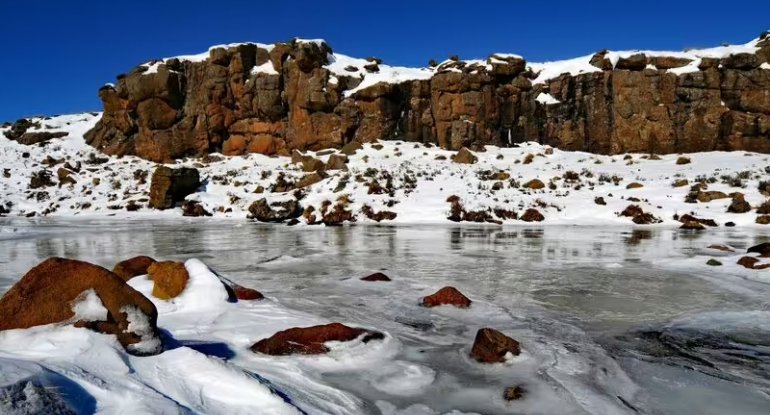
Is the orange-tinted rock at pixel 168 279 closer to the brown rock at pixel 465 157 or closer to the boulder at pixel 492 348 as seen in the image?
the boulder at pixel 492 348

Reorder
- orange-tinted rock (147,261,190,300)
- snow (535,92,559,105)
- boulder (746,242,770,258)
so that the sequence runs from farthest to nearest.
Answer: snow (535,92,559,105)
boulder (746,242,770,258)
orange-tinted rock (147,261,190,300)

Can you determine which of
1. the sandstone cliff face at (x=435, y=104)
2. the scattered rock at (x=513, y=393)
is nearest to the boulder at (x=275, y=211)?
the sandstone cliff face at (x=435, y=104)

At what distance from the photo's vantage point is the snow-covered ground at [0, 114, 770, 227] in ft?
64.0

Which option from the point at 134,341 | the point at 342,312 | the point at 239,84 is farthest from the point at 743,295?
the point at 239,84

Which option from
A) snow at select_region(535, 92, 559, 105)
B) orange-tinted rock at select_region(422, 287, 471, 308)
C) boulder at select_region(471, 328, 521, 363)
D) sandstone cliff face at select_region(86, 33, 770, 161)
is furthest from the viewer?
snow at select_region(535, 92, 559, 105)

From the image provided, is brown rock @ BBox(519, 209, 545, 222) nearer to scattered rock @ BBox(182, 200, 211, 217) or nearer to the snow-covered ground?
the snow-covered ground

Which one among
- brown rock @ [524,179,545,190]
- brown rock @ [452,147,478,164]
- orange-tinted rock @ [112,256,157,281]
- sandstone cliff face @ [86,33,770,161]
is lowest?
orange-tinted rock @ [112,256,157,281]

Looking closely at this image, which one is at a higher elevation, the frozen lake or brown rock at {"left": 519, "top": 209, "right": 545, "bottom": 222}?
brown rock at {"left": 519, "top": 209, "right": 545, "bottom": 222}

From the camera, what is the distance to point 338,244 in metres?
12.1

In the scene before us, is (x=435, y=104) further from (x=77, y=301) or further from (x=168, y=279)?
(x=77, y=301)

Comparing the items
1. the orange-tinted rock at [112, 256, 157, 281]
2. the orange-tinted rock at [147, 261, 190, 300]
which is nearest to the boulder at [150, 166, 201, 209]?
the orange-tinted rock at [112, 256, 157, 281]

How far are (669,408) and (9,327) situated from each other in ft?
13.1

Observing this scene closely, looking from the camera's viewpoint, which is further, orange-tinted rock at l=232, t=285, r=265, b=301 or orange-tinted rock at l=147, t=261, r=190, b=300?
orange-tinted rock at l=232, t=285, r=265, b=301

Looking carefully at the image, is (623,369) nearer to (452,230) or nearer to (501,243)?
(501,243)
